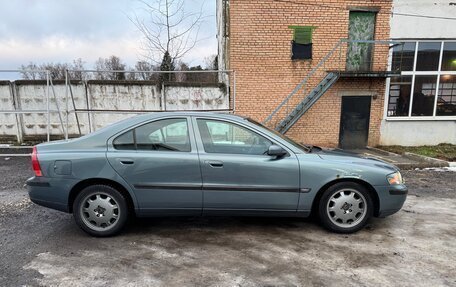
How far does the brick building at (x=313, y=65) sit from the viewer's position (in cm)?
975

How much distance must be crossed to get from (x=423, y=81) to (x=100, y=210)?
35.7 ft

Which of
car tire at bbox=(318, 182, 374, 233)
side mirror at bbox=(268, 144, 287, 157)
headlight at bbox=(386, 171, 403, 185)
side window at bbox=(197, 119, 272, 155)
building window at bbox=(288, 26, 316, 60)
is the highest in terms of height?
building window at bbox=(288, 26, 316, 60)

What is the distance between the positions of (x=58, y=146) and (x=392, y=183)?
4.04 m

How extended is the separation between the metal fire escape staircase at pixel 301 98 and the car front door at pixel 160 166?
20.5 feet

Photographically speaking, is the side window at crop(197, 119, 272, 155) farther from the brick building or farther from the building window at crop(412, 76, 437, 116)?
the building window at crop(412, 76, 437, 116)

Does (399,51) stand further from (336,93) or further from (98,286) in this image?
(98,286)

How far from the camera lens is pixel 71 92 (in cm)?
988

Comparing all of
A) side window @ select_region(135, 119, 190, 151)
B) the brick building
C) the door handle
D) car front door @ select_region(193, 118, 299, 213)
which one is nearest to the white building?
the brick building

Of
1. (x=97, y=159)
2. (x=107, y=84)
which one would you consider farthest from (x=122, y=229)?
(x=107, y=84)

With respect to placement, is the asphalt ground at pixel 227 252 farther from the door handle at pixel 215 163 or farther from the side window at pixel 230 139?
the side window at pixel 230 139

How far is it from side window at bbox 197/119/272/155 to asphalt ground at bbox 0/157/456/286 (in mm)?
1038

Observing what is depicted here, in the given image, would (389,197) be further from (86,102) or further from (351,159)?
(86,102)

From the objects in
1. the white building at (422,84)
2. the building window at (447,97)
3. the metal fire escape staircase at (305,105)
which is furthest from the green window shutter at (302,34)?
the building window at (447,97)

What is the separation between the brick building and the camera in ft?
32.0
